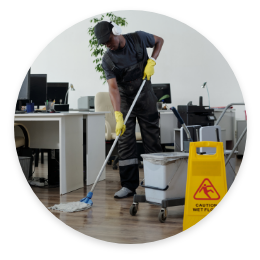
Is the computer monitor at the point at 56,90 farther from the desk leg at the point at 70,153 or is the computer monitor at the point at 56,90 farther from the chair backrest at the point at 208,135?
the chair backrest at the point at 208,135

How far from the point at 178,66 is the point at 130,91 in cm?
286

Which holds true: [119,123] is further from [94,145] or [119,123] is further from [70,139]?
[94,145]

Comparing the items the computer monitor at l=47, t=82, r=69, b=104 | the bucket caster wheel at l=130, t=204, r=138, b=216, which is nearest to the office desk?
the bucket caster wheel at l=130, t=204, r=138, b=216

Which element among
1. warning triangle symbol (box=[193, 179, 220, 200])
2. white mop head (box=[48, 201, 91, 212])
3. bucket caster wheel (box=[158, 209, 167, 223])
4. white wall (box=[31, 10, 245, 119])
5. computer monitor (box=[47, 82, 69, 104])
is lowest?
white mop head (box=[48, 201, 91, 212])

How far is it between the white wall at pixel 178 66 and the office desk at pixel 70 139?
2224 mm

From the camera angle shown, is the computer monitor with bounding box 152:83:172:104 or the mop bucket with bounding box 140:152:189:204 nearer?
the mop bucket with bounding box 140:152:189:204

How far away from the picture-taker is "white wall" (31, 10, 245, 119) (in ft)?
15.7

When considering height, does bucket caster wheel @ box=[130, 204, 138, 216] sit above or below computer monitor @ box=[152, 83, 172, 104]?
below

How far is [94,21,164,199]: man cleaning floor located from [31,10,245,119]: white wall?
262 cm

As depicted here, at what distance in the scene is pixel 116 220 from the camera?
1885mm

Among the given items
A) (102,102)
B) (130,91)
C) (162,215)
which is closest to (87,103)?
(102,102)

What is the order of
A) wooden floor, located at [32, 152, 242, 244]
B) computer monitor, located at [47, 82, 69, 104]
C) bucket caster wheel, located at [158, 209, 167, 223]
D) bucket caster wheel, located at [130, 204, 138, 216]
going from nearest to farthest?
wooden floor, located at [32, 152, 242, 244], bucket caster wheel, located at [158, 209, 167, 223], bucket caster wheel, located at [130, 204, 138, 216], computer monitor, located at [47, 82, 69, 104]

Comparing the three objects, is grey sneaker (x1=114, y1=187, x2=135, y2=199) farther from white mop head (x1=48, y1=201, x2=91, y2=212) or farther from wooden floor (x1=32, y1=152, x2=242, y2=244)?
white mop head (x1=48, y1=201, x2=91, y2=212)

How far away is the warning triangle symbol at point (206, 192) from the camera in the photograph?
65.1 inches
